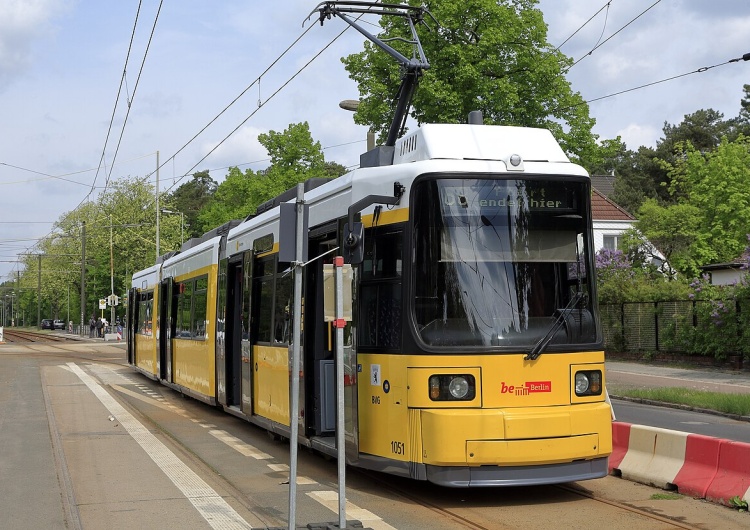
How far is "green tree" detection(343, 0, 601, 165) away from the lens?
90.7ft

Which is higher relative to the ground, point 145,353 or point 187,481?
point 145,353

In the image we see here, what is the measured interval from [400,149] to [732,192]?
3622 centimetres

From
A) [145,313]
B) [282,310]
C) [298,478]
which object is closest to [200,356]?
[282,310]

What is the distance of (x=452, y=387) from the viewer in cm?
892

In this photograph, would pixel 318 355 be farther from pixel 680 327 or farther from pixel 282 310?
pixel 680 327

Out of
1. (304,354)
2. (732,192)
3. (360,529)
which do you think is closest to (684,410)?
(304,354)

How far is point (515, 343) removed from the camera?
9.06 metres

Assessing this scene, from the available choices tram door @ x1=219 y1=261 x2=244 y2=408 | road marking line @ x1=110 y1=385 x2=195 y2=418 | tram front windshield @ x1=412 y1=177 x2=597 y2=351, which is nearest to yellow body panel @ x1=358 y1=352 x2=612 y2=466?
tram front windshield @ x1=412 y1=177 x2=597 y2=351

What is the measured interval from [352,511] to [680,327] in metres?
23.2

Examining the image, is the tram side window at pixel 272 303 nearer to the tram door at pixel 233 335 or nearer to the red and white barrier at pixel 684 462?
the tram door at pixel 233 335

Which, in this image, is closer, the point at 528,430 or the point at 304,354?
the point at 528,430

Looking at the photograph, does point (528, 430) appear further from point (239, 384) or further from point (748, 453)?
point (239, 384)

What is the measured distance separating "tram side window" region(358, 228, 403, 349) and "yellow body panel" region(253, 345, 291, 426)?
2340 millimetres

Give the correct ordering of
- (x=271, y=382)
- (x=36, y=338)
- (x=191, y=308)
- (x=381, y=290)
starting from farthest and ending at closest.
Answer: (x=36, y=338) → (x=191, y=308) → (x=271, y=382) → (x=381, y=290)
